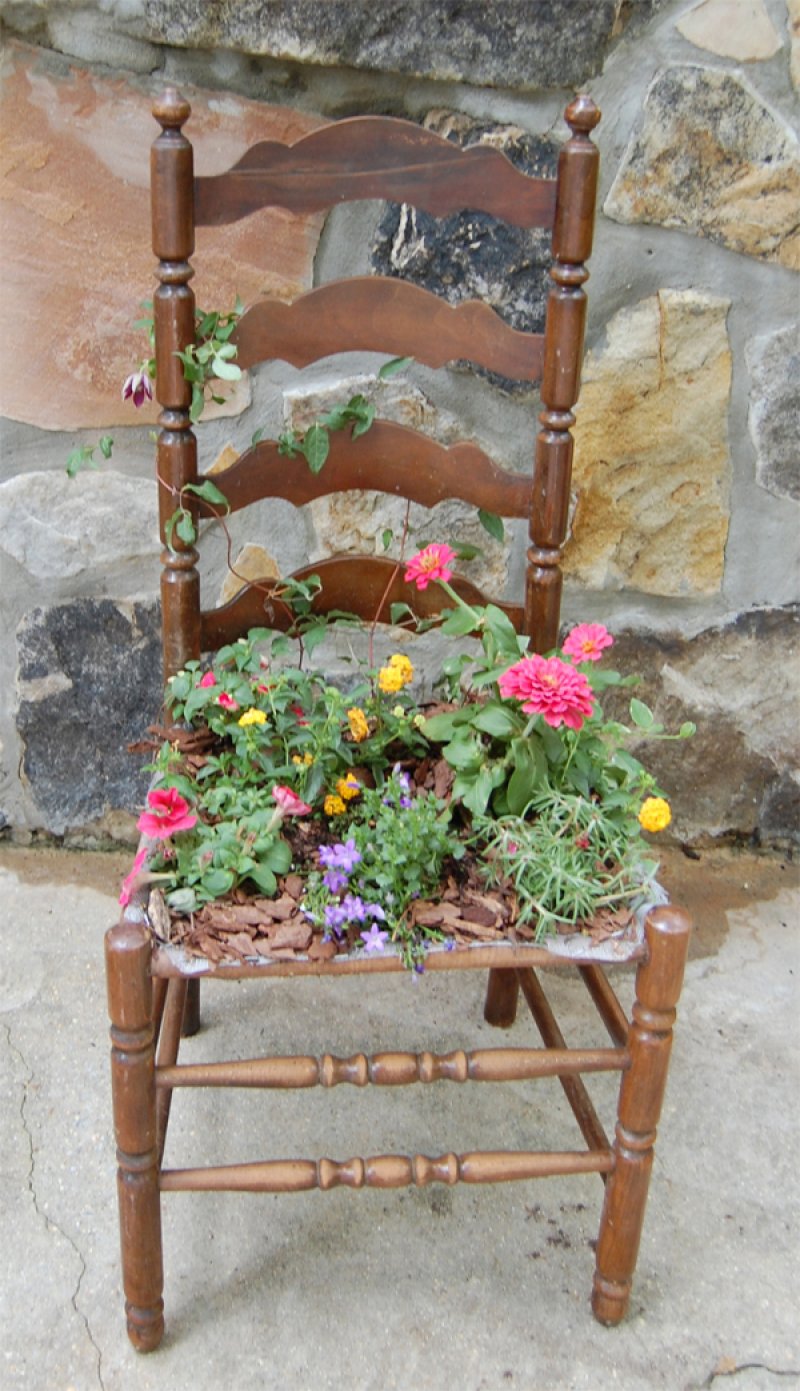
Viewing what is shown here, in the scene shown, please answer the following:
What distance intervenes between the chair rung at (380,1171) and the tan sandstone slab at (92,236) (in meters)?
1.02

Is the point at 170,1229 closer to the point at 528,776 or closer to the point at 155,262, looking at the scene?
the point at 528,776

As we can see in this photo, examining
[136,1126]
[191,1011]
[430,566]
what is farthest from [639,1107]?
[191,1011]

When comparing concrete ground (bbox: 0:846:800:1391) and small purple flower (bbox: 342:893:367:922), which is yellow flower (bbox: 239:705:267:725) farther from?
concrete ground (bbox: 0:846:800:1391)

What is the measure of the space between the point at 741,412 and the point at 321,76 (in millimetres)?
725

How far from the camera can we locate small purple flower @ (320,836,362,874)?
119 cm

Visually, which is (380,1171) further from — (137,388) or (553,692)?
(137,388)

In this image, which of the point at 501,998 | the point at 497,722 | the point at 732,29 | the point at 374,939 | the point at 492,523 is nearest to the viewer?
the point at 374,939

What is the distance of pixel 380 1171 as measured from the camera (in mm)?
1226

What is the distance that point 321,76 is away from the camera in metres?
1.58

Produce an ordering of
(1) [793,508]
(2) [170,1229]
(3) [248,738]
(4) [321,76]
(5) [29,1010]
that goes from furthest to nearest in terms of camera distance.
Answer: (1) [793,508], (5) [29,1010], (4) [321,76], (2) [170,1229], (3) [248,738]

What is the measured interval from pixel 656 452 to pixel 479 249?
38 centimetres

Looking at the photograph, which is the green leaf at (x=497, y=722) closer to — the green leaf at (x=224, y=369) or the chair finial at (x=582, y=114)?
the green leaf at (x=224, y=369)

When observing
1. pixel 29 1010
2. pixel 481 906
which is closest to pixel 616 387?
pixel 481 906

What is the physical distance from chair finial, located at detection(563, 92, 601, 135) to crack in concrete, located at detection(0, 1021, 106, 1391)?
1.30 meters
